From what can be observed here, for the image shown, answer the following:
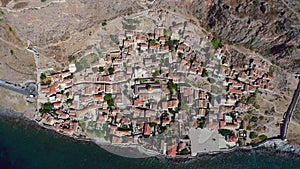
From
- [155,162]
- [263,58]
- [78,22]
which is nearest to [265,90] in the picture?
[263,58]

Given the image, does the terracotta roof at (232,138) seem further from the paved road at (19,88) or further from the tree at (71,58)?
the paved road at (19,88)

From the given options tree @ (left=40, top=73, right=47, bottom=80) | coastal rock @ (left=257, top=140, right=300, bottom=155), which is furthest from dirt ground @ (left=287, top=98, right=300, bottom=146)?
tree @ (left=40, top=73, right=47, bottom=80)

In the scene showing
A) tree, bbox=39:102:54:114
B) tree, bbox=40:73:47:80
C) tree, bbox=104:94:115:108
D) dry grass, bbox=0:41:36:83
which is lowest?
tree, bbox=39:102:54:114

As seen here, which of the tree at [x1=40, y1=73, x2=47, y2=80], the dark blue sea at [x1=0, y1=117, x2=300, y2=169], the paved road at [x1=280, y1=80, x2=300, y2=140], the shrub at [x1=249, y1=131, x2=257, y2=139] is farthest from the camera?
the paved road at [x1=280, y1=80, x2=300, y2=140]

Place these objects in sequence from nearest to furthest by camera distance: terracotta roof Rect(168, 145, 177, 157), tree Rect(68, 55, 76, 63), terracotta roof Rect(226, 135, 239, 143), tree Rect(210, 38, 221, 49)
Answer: terracotta roof Rect(168, 145, 177, 157)
terracotta roof Rect(226, 135, 239, 143)
tree Rect(68, 55, 76, 63)
tree Rect(210, 38, 221, 49)

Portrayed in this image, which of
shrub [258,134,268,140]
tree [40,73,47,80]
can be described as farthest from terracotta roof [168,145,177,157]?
tree [40,73,47,80]

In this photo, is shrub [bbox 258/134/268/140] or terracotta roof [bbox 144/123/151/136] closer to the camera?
terracotta roof [bbox 144/123/151/136]

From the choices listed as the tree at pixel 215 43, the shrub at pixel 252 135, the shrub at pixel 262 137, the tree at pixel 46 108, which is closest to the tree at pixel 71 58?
the tree at pixel 46 108

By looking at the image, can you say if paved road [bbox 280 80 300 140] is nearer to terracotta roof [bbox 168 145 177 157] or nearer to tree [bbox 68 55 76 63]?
terracotta roof [bbox 168 145 177 157]

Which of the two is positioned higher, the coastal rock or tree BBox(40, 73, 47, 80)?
tree BBox(40, 73, 47, 80)
